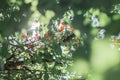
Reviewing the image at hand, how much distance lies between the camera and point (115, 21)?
80.2 inches

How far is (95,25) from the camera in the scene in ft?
7.16

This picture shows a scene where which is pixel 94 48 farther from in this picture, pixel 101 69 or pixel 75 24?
pixel 75 24

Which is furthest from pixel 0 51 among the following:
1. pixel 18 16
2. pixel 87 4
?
pixel 87 4

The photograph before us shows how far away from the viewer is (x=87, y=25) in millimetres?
2160

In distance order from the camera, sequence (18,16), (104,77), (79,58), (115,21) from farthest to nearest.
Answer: (18,16)
(115,21)
(79,58)
(104,77)

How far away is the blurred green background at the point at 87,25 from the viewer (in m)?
1.54

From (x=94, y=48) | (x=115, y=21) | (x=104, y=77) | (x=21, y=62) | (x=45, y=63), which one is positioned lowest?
(x=104, y=77)

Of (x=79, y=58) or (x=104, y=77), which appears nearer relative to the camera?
(x=104, y=77)

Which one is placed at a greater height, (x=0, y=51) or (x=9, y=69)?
(x=9, y=69)

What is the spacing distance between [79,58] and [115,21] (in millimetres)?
388

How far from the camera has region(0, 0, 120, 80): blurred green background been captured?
1.54m

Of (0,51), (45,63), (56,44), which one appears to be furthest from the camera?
(45,63)

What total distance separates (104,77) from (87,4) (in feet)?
2.99

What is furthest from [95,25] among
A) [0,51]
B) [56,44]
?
[56,44]
